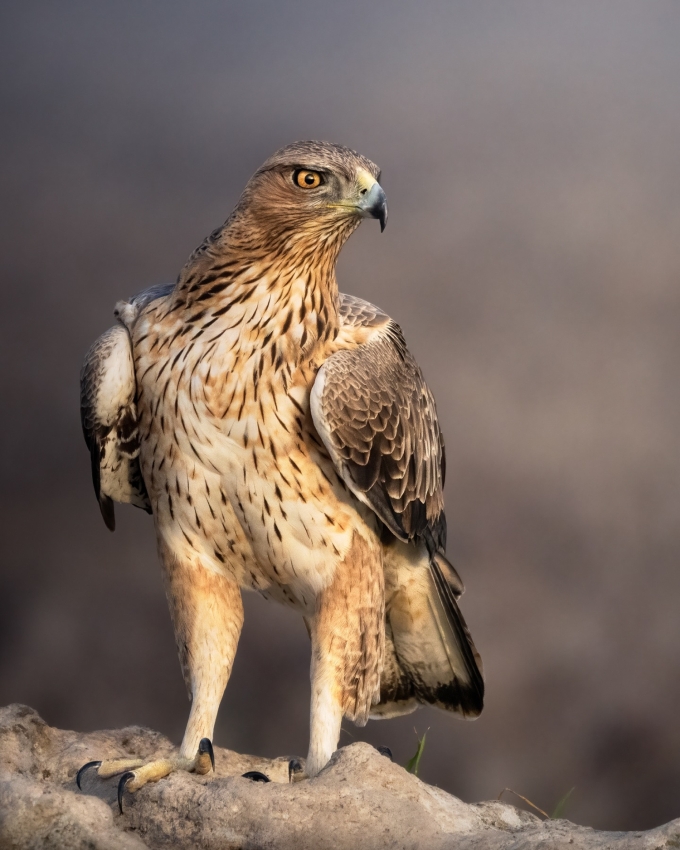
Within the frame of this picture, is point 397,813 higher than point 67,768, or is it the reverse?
point 397,813

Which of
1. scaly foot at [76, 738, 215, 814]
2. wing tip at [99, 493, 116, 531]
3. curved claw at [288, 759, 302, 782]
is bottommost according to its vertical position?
curved claw at [288, 759, 302, 782]

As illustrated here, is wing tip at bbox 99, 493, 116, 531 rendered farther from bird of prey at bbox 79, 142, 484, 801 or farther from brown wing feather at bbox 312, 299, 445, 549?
brown wing feather at bbox 312, 299, 445, 549

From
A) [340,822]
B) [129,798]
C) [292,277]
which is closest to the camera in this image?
[340,822]

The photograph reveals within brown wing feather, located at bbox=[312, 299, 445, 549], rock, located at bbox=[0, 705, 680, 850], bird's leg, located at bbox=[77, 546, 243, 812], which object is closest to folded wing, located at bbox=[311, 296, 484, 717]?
Answer: brown wing feather, located at bbox=[312, 299, 445, 549]

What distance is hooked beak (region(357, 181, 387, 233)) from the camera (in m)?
2.47

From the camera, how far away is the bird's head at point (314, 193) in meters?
2.48

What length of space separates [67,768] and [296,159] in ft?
5.88

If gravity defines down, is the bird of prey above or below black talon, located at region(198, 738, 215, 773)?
above

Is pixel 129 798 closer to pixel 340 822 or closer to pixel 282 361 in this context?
pixel 340 822

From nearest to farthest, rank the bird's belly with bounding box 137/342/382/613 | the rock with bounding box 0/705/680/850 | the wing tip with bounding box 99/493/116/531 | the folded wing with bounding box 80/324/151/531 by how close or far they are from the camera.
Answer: the rock with bounding box 0/705/680/850, the bird's belly with bounding box 137/342/382/613, the folded wing with bounding box 80/324/151/531, the wing tip with bounding box 99/493/116/531

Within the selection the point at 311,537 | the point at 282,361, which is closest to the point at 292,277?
the point at 282,361

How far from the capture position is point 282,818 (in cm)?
218

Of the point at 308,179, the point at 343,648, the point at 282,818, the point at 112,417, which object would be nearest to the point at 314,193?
the point at 308,179

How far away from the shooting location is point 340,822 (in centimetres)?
217
